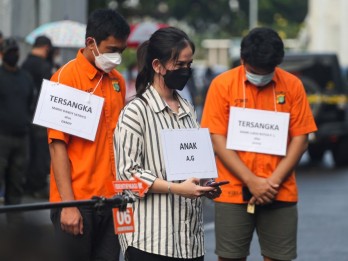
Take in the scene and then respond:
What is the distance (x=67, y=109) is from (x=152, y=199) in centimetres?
90

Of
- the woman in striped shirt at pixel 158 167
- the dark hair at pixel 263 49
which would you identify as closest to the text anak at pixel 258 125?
the dark hair at pixel 263 49

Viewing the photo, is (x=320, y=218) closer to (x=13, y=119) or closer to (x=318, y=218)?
(x=318, y=218)

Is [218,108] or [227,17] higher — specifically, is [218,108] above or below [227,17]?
below

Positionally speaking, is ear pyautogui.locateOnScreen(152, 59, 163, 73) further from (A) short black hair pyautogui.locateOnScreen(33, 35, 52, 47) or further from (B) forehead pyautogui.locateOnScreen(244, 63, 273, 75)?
(A) short black hair pyautogui.locateOnScreen(33, 35, 52, 47)

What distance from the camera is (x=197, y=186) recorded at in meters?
5.36

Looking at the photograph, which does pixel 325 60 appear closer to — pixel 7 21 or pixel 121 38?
pixel 7 21

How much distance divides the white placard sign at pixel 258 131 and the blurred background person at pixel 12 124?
5163 mm

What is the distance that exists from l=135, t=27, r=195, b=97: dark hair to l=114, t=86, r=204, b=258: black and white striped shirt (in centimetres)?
15

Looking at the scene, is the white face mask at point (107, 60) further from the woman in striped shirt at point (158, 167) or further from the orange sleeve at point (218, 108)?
the orange sleeve at point (218, 108)

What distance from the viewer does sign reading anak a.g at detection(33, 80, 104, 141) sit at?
20.0 ft

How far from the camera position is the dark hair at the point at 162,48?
5.59 meters

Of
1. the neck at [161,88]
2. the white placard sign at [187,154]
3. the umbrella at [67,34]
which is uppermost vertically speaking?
the umbrella at [67,34]

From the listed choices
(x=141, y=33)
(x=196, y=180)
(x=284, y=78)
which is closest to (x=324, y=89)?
(x=141, y=33)

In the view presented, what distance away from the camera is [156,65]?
567 centimetres
